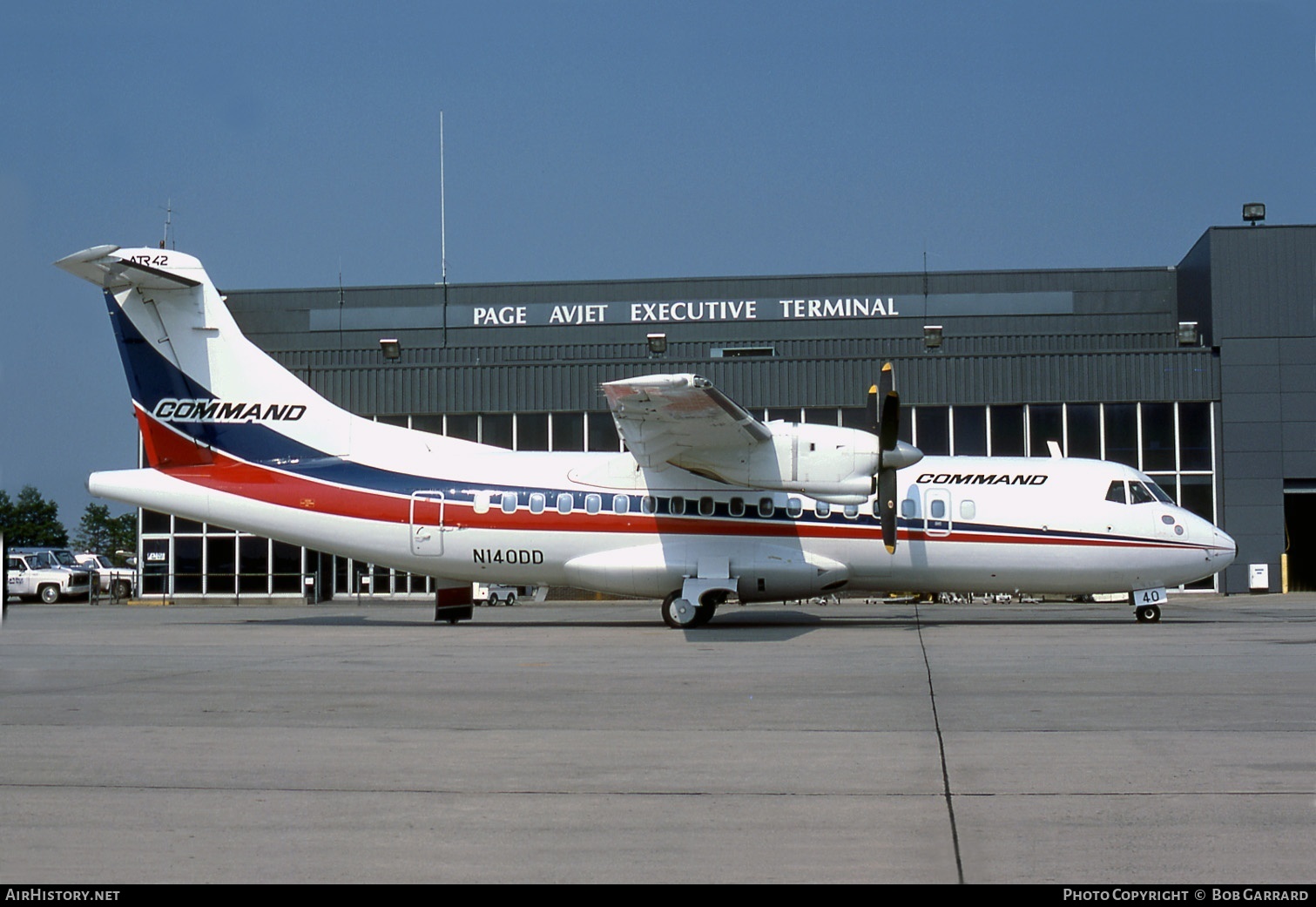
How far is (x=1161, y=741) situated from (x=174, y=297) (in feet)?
63.5

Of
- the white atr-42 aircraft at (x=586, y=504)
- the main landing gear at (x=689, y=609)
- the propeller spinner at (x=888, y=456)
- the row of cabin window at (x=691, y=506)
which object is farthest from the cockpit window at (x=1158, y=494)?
the main landing gear at (x=689, y=609)

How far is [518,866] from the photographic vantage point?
5719 millimetres

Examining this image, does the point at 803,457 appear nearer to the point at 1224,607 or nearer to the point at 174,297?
the point at 174,297

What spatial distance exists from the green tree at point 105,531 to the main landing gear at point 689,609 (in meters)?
99.0

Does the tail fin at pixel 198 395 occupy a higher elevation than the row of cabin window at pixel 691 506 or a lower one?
higher

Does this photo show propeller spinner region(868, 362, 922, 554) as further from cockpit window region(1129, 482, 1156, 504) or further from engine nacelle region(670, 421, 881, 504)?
cockpit window region(1129, 482, 1156, 504)

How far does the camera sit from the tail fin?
2244cm

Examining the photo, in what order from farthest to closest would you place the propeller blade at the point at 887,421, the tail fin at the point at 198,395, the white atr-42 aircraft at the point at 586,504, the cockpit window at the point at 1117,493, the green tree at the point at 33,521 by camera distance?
the green tree at the point at 33,521 < the tail fin at the point at 198,395 < the cockpit window at the point at 1117,493 < the white atr-42 aircraft at the point at 586,504 < the propeller blade at the point at 887,421

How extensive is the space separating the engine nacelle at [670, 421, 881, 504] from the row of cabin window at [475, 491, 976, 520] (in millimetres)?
856

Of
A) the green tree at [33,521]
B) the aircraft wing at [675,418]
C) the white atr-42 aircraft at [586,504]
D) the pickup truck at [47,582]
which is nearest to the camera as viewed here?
the aircraft wing at [675,418]

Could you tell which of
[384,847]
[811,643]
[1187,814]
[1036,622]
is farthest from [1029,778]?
[1036,622]

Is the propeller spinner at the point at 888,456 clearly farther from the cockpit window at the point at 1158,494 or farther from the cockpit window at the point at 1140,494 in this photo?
the cockpit window at the point at 1158,494

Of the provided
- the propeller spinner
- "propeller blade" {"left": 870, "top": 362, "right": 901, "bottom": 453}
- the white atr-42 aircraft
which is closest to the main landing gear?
the white atr-42 aircraft

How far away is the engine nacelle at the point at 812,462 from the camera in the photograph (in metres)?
20.1
